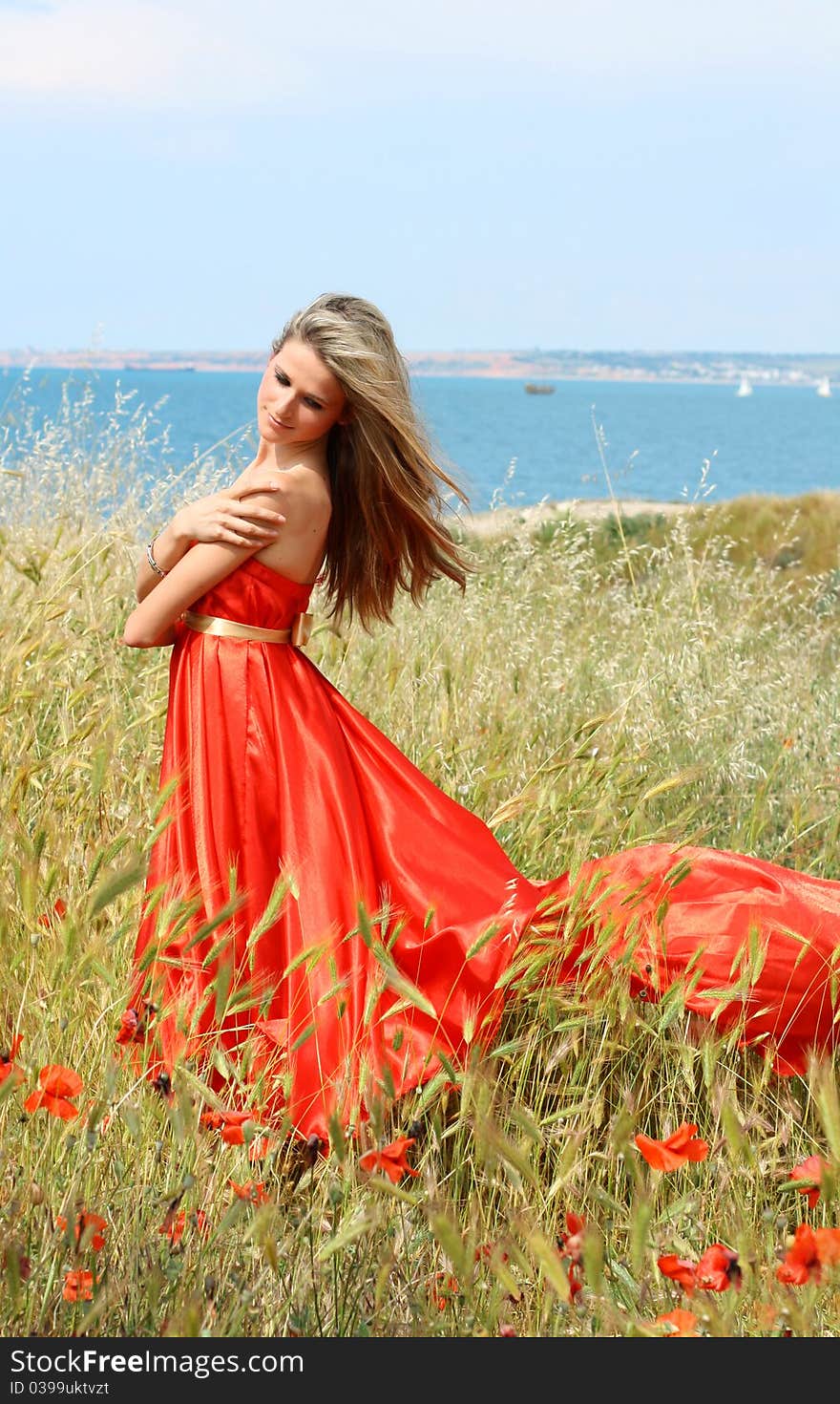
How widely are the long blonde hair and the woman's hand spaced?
0.61ft

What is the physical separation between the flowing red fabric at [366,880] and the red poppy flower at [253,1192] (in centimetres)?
55

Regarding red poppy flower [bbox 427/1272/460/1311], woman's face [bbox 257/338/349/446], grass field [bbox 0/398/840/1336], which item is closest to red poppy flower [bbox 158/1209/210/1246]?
grass field [bbox 0/398/840/1336]

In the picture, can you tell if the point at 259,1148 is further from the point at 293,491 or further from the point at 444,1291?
the point at 293,491

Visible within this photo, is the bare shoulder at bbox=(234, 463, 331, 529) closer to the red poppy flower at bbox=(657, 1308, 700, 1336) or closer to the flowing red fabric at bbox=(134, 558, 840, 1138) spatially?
the flowing red fabric at bbox=(134, 558, 840, 1138)

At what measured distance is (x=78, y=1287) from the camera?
1.31m

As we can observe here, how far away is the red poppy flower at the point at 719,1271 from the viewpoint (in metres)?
1.35

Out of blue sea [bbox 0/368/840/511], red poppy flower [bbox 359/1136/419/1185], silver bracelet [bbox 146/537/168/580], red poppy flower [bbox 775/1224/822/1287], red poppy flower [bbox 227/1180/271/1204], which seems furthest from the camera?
blue sea [bbox 0/368/840/511]

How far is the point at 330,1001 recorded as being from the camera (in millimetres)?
2143

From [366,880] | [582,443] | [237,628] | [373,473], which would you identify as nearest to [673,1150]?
[366,880]

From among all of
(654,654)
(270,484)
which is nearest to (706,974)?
(270,484)

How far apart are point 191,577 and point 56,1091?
1.11 metres

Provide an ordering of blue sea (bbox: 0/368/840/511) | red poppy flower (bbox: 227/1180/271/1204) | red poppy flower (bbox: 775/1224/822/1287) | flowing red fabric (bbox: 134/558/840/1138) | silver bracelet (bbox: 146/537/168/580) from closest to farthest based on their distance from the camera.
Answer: red poppy flower (bbox: 775/1224/822/1287)
red poppy flower (bbox: 227/1180/271/1204)
flowing red fabric (bbox: 134/558/840/1138)
silver bracelet (bbox: 146/537/168/580)
blue sea (bbox: 0/368/840/511)

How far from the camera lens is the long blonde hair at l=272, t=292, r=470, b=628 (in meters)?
2.39
